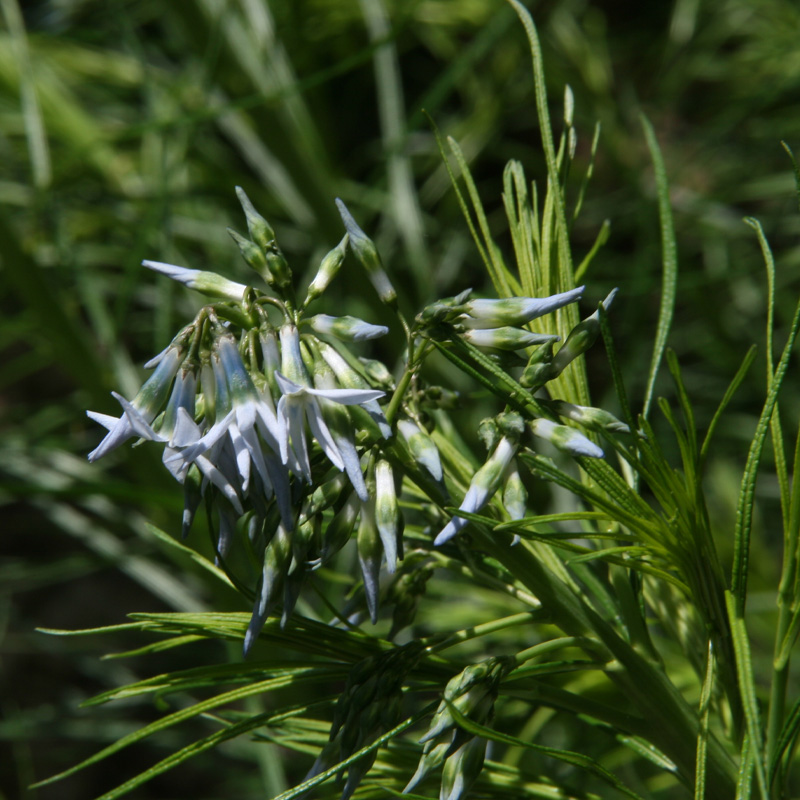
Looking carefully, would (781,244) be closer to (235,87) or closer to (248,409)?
(235,87)

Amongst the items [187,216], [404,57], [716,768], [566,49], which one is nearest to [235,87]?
[187,216]

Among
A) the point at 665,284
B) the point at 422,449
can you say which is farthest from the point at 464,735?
the point at 665,284

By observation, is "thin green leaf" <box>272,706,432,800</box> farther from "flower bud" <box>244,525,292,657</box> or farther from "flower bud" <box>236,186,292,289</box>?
"flower bud" <box>236,186,292,289</box>

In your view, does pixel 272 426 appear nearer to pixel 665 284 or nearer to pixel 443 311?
pixel 443 311

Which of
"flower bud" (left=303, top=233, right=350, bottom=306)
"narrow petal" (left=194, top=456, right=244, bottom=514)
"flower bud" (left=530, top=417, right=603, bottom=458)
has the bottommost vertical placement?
"flower bud" (left=530, top=417, right=603, bottom=458)

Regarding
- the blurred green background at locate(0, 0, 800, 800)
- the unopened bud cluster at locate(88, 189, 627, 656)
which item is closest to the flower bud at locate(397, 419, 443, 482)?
the unopened bud cluster at locate(88, 189, 627, 656)
